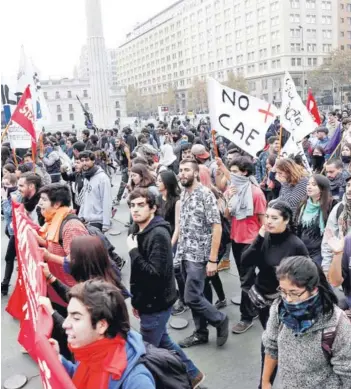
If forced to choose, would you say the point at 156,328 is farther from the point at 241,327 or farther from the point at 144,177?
the point at 144,177

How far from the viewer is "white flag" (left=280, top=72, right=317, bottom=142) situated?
19.3 ft

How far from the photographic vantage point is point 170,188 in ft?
14.2

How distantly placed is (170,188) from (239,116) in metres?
1.35

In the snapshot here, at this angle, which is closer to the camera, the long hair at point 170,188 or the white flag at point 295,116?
the long hair at point 170,188

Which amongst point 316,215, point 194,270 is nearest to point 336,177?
point 316,215

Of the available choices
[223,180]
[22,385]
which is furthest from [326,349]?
[223,180]

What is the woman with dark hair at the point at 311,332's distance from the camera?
208cm

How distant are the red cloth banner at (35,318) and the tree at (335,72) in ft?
182

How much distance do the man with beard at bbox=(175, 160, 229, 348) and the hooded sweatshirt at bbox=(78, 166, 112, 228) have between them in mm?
1601

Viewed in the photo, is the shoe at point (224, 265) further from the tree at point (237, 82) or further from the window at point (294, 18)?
the window at point (294, 18)

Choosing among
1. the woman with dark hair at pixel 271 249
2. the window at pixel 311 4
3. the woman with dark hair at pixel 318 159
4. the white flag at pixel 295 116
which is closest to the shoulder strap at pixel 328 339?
the woman with dark hair at pixel 271 249

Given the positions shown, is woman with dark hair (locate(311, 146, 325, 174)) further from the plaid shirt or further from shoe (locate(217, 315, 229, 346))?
shoe (locate(217, 315, 229, 346))

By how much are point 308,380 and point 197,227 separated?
1801 millimetres

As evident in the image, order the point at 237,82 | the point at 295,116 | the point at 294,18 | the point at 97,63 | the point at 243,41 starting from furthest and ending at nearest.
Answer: the point at 243,41
the point at 237,82
the point at 294,18
the point at 97,63
the point at 295,116
